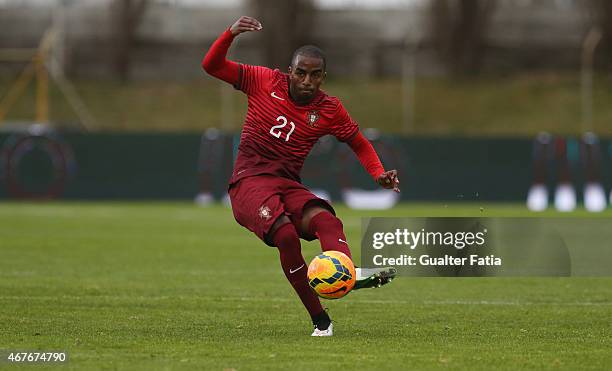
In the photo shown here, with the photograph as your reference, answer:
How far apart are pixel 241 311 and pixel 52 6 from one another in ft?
142

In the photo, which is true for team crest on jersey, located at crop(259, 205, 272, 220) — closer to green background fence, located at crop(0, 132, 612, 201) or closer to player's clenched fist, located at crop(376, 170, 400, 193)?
player's clenched fist, located at crop(376, 170, 400, 193)

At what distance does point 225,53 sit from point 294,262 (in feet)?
5.30

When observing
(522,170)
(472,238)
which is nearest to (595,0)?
(522,170)

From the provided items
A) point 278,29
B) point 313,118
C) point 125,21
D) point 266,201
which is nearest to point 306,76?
point 313,118

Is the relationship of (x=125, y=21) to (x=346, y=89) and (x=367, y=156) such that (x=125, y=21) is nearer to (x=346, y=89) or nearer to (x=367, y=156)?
(x=346, y=89)

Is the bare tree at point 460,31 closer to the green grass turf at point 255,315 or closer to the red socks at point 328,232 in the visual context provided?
the green grass turf at point 255,315

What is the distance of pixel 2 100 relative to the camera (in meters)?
44.9

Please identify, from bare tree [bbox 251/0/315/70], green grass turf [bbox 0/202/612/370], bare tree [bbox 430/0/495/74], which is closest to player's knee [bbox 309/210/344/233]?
green grass turf [bbox 0/202/612/370]

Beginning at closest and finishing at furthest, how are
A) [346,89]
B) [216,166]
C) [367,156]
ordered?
[367,156] < [216,166] < [346,89]

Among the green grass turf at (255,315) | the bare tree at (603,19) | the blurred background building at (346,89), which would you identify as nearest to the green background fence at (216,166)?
the blurred background building at (346,89)

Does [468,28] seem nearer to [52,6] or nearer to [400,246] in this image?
[52,6]

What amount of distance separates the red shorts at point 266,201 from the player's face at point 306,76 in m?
0.68

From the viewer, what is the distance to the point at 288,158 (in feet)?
34.0

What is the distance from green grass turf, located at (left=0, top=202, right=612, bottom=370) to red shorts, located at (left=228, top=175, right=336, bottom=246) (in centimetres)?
84
